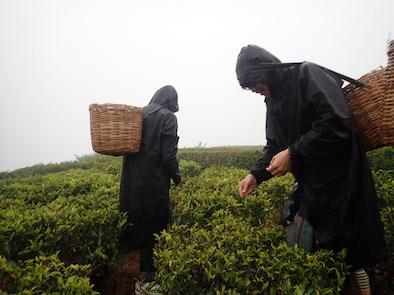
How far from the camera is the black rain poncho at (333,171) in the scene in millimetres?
2041

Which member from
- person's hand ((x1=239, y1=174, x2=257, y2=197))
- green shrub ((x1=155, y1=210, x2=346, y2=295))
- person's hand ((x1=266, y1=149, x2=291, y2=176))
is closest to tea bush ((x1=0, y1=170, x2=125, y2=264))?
green shrub ((x1=155, y1=210, x2=346, y2=295))

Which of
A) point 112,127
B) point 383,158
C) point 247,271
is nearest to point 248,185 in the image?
point 247,271

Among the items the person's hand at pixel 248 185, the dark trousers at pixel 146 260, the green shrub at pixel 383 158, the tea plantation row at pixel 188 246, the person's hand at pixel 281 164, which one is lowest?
the dark trousers at pixel 146 260

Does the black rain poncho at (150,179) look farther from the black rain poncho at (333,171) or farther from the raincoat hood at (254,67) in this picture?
the black rain poncho at (333,171)

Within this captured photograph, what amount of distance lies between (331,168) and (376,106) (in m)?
0.50

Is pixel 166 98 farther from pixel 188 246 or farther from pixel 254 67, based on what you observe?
pixel 188 246

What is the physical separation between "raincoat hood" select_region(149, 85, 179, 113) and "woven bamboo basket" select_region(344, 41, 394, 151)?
257cm

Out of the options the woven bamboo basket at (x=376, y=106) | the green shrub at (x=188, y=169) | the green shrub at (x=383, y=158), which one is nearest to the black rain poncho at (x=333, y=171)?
the woven bamboo basket at (x=376, y=106)

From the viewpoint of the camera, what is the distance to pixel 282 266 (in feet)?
6.42

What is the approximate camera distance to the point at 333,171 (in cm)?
214

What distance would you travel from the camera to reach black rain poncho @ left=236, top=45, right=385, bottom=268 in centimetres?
204

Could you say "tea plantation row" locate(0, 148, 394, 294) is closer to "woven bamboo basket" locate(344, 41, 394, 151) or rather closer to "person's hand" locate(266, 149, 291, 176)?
"person's hand" locate(266, 149, 291, 176)

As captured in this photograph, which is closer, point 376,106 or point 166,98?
point 376,106

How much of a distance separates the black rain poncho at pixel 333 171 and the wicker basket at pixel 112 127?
1.95 metres
